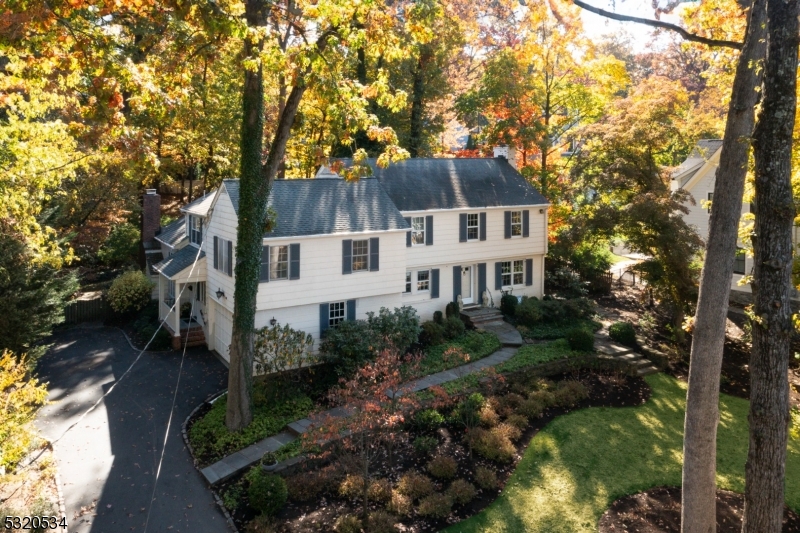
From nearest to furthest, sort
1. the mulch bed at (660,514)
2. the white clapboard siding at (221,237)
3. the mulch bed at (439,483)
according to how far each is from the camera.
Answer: the mulch bed at (660,514) → the mulch bed at (439,483) → the white clapboard siding at (221,237)

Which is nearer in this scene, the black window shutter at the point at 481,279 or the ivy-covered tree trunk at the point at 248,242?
the ivy-covered tree trunk at the point at 248,242

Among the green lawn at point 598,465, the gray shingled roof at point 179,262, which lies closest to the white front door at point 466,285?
the green lawn at point 598,465

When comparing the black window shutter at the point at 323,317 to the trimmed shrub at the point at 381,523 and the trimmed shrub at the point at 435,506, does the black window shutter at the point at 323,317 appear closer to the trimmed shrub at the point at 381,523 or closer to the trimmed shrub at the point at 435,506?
the trimmed shrub at the point at 435,506

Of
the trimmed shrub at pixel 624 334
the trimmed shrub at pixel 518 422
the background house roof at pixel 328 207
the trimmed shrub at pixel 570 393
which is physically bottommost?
the trimmed shrub at pixel 518 422

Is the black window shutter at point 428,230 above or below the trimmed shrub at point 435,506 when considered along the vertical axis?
above

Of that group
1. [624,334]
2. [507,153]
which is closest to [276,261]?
[624,334]

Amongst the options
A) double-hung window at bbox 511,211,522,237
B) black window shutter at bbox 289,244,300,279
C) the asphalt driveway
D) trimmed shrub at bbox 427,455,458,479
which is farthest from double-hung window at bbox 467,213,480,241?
trimmed shrub at bbox 427,455,458,479

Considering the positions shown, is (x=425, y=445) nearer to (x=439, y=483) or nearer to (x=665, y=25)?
(x=439, y=483)
